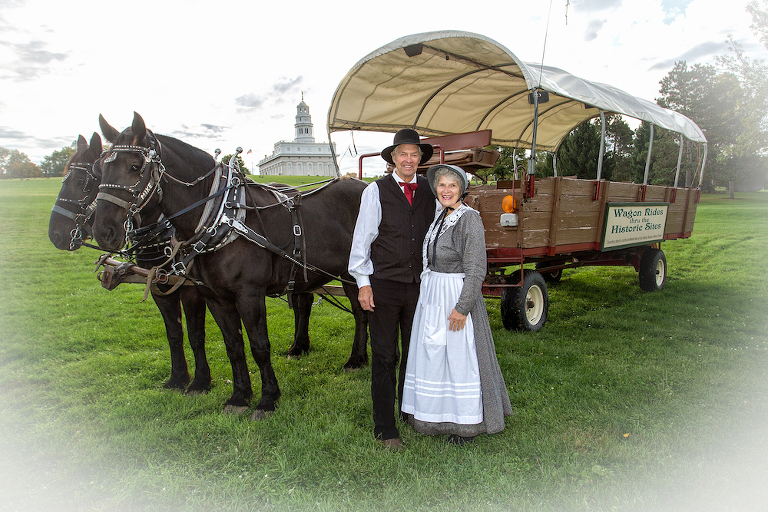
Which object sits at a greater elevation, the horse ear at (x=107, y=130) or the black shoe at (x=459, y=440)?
the horse ear at (x=107, y=130)

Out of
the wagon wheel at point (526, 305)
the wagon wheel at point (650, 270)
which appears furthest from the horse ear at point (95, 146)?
the wagon wheel at point (650, 270)

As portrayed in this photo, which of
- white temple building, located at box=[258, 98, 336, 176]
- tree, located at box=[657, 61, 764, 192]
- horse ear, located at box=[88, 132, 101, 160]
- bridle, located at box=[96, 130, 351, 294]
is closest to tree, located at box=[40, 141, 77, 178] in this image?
horse ear, located at box=[88, 132, 101, 160]

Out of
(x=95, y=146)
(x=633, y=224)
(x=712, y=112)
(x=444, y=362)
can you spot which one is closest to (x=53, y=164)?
(x=95, y=146)

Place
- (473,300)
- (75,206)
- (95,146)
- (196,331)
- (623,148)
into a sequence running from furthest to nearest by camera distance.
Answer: (623,148) → (196,331) → (95,146) → (75,206) → (473,300)

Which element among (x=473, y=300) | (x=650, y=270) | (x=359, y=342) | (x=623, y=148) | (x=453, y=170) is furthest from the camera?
(x=623, y=148)

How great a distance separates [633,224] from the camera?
22.1 ft

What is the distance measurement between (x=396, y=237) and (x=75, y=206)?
3.03 m

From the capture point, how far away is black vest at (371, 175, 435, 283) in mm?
3059

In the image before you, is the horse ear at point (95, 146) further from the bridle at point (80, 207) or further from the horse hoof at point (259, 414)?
the horse hoof at point (259, 414)

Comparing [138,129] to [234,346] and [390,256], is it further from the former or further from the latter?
[390,256]

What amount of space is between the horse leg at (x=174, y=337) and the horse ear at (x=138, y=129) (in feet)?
5.30

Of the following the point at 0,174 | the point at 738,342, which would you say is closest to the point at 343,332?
the point at 0,174

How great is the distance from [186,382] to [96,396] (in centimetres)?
79

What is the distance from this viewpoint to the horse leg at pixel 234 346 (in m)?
3.75
